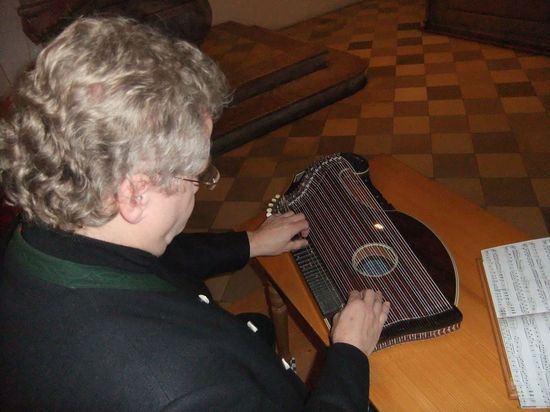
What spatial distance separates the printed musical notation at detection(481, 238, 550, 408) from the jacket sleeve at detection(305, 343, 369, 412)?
1.21 ft

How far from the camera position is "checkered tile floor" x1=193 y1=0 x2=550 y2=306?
2973 mm

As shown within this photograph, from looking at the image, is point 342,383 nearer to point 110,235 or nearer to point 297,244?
point 297,244

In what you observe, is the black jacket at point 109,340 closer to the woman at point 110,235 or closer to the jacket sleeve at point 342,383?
the woman at point 110,235

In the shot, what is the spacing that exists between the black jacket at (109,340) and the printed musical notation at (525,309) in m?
0.61

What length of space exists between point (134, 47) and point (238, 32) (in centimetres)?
527

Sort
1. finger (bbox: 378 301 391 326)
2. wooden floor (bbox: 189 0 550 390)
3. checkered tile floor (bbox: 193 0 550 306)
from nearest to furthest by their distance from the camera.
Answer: finger (bbox: 378 301 391 326), wooden floor (bbox: 189 0 550 390), checkered tile floor (bbox: 193 0 550 306)

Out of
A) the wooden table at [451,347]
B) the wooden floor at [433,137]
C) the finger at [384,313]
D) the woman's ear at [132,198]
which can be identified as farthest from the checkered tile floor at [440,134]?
the woman's ear at [132,198]

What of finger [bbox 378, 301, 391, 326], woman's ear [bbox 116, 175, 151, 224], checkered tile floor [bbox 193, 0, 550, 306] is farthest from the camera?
checkered tile floor [bbox 193, 0, 550, 306]

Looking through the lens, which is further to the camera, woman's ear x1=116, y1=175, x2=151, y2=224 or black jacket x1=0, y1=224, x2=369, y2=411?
woman's ear x1=116, y1=175, x2=151, y2=224

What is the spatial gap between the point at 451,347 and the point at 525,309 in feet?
0.73

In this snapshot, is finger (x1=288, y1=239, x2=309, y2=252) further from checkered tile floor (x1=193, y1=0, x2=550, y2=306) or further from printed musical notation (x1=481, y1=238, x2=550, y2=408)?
checkered tile floor (x1=193, y1=0, x2=550, y2=306)

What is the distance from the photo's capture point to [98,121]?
0.72 meters

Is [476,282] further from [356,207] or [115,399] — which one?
[115,399]

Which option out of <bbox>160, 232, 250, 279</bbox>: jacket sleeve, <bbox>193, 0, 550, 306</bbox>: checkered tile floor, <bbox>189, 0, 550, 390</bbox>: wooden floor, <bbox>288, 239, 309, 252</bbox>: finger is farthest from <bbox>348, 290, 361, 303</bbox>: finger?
<bbox>193, 0, 550, 306</bbox>: checkered tile floor
